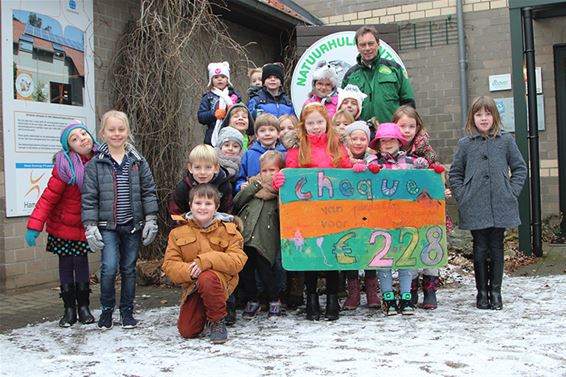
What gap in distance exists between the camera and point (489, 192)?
5.09m

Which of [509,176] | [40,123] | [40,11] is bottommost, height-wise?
[509,176]

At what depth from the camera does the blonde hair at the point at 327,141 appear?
488 centimetres

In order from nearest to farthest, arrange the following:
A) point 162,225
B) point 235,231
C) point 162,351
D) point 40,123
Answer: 1. point 162,351
2. point 235,231
3. point 40,123
4. point 162,225

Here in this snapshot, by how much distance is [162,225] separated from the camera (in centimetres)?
806

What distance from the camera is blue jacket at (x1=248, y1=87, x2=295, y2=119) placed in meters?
6.18

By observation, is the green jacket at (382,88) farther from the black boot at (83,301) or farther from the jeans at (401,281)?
the black boot at (83,301)

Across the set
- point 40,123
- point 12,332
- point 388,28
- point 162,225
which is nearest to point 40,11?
point 40,123

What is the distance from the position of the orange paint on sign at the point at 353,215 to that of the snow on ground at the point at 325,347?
70 centimetres

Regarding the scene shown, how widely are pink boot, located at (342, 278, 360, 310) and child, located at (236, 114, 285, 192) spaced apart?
48.4 inches

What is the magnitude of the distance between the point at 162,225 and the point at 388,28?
3.84 m

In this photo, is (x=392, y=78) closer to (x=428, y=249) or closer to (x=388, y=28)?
(x=428, y=249)

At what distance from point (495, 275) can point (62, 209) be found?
3466 mm

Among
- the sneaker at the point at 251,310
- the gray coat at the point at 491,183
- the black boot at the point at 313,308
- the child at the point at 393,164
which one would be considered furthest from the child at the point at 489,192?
the sneaker at the point at 251,310

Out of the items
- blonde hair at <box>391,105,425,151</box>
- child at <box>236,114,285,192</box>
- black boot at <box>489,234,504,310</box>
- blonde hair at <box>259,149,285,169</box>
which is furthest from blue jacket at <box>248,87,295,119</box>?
black boot at <box>489,234,504,310</box>
